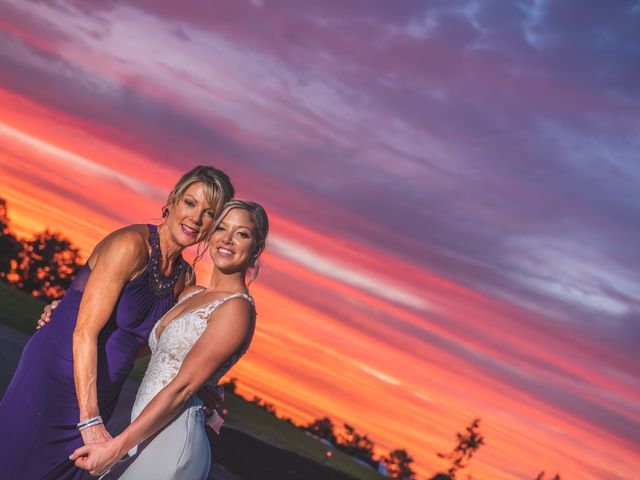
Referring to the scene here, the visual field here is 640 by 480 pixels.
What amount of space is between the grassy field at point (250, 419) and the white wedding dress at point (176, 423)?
1525 centimetres

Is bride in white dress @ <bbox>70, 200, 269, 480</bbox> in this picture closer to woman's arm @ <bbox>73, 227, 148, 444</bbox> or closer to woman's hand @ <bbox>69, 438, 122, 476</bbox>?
woman's hand @ <bbox>69, 438, 122, 476</bbox>

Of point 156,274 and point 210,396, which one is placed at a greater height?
point 156,274

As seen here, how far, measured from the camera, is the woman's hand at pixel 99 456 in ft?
13.4

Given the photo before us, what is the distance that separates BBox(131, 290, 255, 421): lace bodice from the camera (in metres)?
4.38

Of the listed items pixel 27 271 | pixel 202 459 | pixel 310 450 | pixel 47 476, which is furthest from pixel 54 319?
pixel 27 271

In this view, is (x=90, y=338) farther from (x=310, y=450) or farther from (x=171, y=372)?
(x=310, y=450)

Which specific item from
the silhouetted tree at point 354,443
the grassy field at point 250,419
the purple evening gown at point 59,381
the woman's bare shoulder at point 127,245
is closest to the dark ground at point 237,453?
the grassy field at point 250,419

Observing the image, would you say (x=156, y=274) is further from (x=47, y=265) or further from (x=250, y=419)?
(x=47, y=265)

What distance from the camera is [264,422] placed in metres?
28.4

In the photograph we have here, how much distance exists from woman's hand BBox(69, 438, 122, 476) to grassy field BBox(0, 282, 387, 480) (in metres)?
15.5

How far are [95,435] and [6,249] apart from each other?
74380mm

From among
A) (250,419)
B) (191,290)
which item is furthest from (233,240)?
(250,419)

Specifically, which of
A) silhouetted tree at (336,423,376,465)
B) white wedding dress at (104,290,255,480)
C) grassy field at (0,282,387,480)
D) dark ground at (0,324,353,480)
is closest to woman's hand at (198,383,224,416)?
white wedding dress at (104,290,255,480)

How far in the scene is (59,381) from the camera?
4742 millimetres
